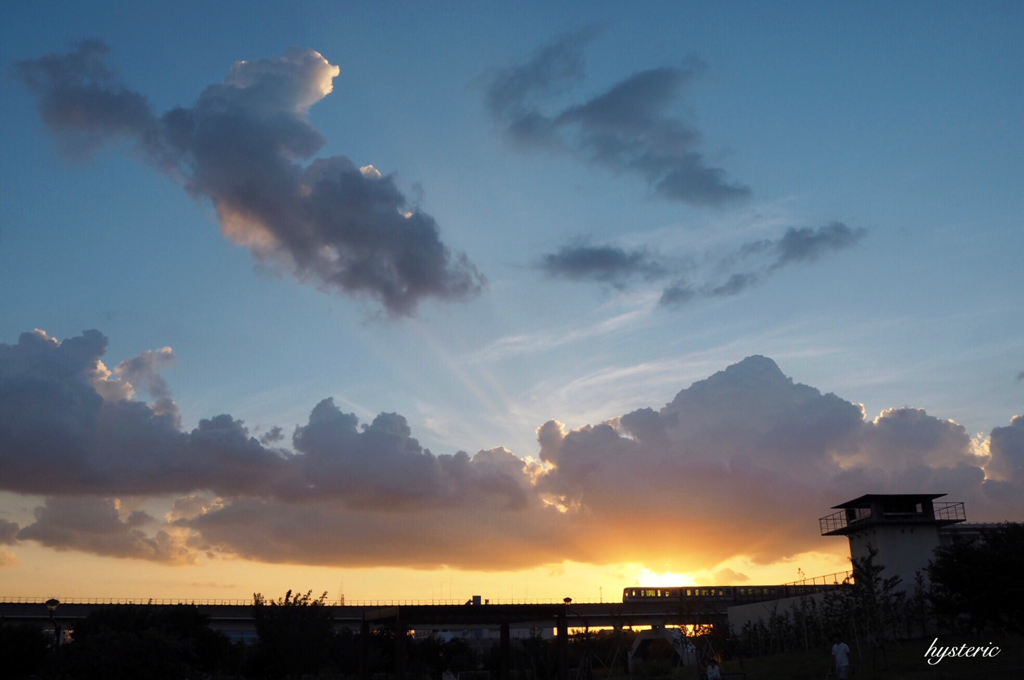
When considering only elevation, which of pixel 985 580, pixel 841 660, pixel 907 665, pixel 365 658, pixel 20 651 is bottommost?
pixel 907 665

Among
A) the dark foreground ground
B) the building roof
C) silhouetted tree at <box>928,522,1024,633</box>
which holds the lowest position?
the dark foreground ground

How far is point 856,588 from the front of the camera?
4972 centimetres

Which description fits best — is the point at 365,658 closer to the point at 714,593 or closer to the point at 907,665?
the point at 907,665

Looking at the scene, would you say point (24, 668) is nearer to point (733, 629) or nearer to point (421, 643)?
point (421, 643)

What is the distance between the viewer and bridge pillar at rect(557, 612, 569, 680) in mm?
36469

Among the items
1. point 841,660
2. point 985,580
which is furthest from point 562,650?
point 985,580

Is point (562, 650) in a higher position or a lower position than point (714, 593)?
higher

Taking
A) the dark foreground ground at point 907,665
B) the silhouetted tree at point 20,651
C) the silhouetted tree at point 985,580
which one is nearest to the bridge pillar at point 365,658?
the dark foreground ground at point 907,665

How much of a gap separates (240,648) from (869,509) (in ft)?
172

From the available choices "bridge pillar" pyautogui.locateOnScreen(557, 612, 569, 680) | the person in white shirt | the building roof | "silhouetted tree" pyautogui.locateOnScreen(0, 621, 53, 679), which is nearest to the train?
the building roof

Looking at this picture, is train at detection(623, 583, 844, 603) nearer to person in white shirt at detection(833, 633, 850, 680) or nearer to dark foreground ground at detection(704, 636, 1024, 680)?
dark foreground ground at detection(704, 636, 1024, 680)

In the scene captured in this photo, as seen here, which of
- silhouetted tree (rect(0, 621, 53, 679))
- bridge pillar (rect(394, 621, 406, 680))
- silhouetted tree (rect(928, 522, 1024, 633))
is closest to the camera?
bridge pillar (rect(394, 621, 406, 680))

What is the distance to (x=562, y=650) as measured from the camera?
37344 millimetres

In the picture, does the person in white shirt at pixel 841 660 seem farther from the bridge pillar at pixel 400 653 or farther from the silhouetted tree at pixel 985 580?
the silhouetted tree at pixel 985 580
